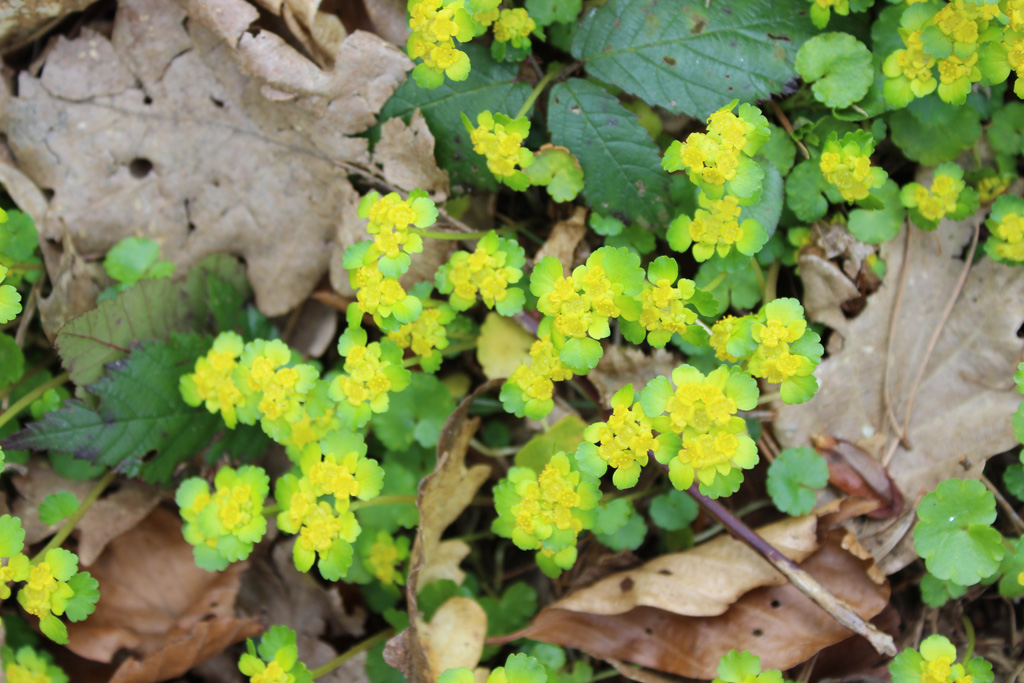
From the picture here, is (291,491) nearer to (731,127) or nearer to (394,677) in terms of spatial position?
(394,677)

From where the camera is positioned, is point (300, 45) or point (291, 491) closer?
point (291, 491)

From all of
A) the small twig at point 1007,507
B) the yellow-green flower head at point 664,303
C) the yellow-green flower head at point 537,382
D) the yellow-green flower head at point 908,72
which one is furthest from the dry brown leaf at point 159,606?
the yellow-green flower head at point 908,72

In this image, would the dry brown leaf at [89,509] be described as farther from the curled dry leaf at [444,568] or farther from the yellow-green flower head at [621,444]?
the yellow-green flower head at [621,444]

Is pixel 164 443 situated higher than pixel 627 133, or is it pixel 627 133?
pixel 627 133

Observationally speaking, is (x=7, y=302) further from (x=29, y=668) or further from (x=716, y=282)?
(x=716, y=282)

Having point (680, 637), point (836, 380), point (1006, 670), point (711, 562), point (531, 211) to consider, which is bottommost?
point (1006, 670)

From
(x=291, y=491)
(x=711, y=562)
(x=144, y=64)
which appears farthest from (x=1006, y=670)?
(x=144, y=64)

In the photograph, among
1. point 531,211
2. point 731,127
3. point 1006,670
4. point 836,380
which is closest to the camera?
point 731,127

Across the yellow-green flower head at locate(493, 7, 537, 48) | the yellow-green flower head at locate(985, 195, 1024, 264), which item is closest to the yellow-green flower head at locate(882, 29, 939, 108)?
the yellow-green flower head at locate(985, 195, 1024, 264)

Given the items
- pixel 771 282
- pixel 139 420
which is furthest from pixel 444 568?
pixel 771 282

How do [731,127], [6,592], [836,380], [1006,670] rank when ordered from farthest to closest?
[836,380] < [1006,670] < [6,592] < [731,127]
